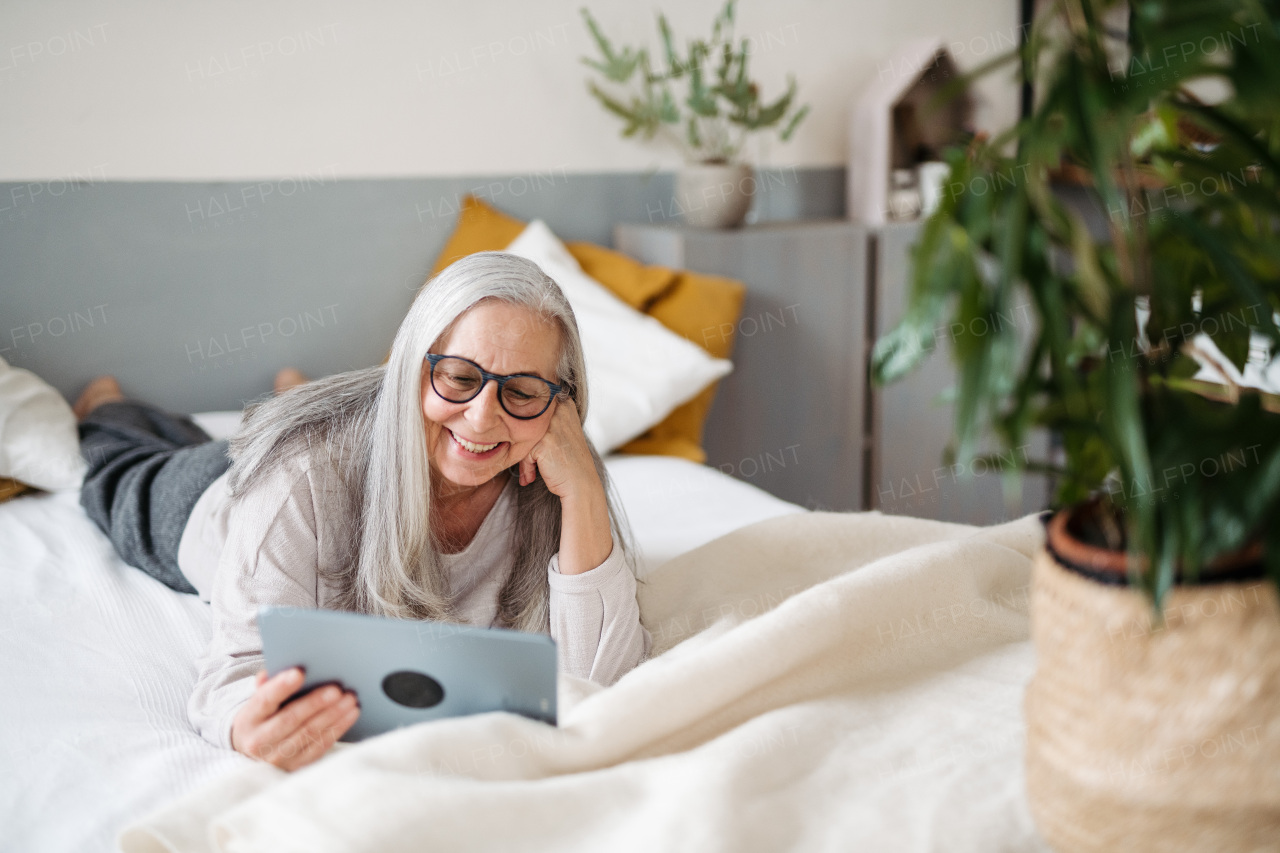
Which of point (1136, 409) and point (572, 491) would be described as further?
point (572, 491)

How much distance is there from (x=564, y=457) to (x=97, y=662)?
23.9 inches

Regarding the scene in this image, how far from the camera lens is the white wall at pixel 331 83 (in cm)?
194

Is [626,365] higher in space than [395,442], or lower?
lower

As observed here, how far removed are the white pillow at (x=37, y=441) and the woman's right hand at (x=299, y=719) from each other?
3.54ft

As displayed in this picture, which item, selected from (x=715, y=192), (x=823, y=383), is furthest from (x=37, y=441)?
(x=823, y=383)

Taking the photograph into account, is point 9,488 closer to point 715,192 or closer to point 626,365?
point 626,365

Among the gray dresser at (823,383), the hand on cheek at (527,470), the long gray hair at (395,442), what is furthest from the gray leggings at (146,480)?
the gray dresser at (823,383)

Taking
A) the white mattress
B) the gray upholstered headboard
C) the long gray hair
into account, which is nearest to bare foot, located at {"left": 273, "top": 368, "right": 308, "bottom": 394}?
the gray upholstered headboard

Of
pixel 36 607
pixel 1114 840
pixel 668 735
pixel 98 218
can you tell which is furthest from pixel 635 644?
pixel 98 218

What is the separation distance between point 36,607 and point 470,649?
33.0 inches

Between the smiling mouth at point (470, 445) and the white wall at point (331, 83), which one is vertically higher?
the white wall at point (331, 83)

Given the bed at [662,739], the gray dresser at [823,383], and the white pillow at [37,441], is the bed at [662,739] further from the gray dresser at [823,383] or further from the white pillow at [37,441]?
the gray dresser at [823,383]

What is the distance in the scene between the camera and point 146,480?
1604 millimetres

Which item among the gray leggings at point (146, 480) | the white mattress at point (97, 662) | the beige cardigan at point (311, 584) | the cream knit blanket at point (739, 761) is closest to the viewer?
the cream knit blanket at point (739, 761)
